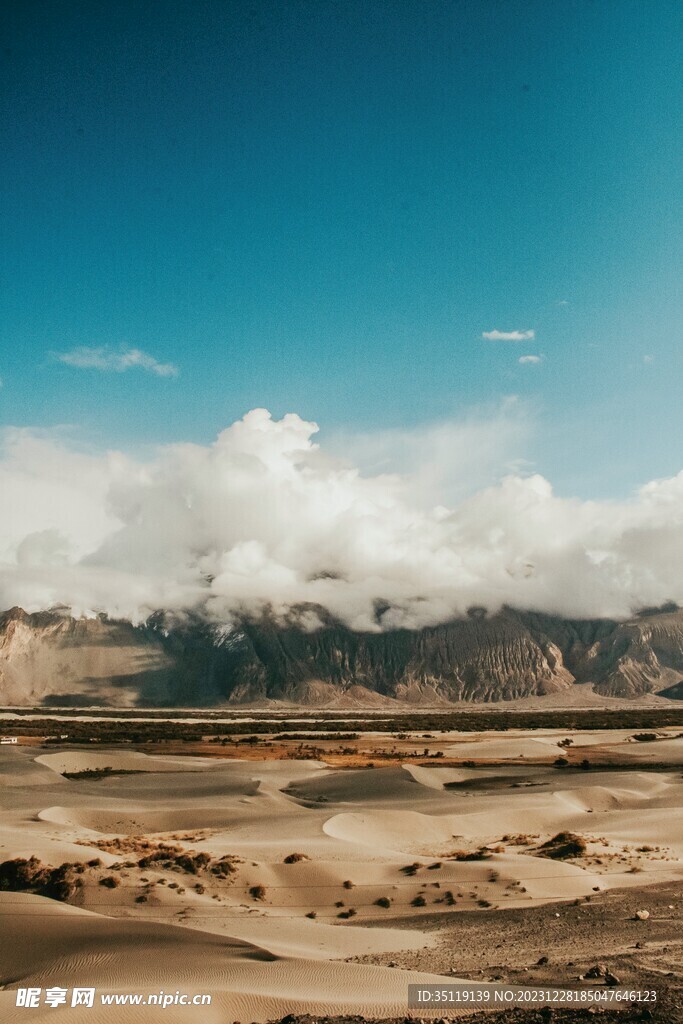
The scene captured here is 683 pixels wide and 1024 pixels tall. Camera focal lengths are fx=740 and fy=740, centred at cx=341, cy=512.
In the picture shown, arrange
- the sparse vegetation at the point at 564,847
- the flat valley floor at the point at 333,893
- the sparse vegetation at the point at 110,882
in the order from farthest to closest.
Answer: the sparse vegetation at the point at 564,847 → the sparse vegetation at the point at 110,882 → the flat valley floor at the point at 333,893

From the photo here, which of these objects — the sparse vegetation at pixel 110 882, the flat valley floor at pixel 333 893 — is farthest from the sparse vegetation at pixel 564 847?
the sparse vegetation at pixel 110 882

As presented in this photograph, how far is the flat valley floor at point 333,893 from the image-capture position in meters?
12.7

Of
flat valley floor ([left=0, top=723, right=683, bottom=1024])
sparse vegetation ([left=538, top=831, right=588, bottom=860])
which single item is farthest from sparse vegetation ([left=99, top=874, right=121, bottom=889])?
sparse vegetation ([left=538, top=831, right=588, bottom=860])

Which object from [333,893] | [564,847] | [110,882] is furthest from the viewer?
[564,847]

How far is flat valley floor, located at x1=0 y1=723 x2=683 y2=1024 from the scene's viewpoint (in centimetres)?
1266

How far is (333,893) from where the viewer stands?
20484 mm

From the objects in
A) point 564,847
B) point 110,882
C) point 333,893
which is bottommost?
point 564,847

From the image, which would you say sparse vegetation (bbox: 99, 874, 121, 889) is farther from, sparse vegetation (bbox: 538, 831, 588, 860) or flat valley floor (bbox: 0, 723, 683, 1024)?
sparse vegetation (bbox: 538, 831, 588, 860)

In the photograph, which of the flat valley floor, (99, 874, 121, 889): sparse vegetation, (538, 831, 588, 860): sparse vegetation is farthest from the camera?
(538, 831, 588, 860): sparse vegetation

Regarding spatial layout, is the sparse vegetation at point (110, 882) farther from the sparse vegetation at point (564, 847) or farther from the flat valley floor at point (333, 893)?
the sparse vegetation at point (564, 847)

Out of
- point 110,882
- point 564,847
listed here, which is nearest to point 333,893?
point 110,882

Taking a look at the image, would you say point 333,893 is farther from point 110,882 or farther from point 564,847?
point 564,847

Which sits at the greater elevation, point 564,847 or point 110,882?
point 110,882

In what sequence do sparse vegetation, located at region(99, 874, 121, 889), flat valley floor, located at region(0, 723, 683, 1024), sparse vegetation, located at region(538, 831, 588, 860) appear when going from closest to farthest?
flat valley floor, located at region(0, 723, 683, 1024), sparse vegetation, located at region(99, 874, 121, 889), sparse vegetation, located at region(538, 831, 588, 860)
